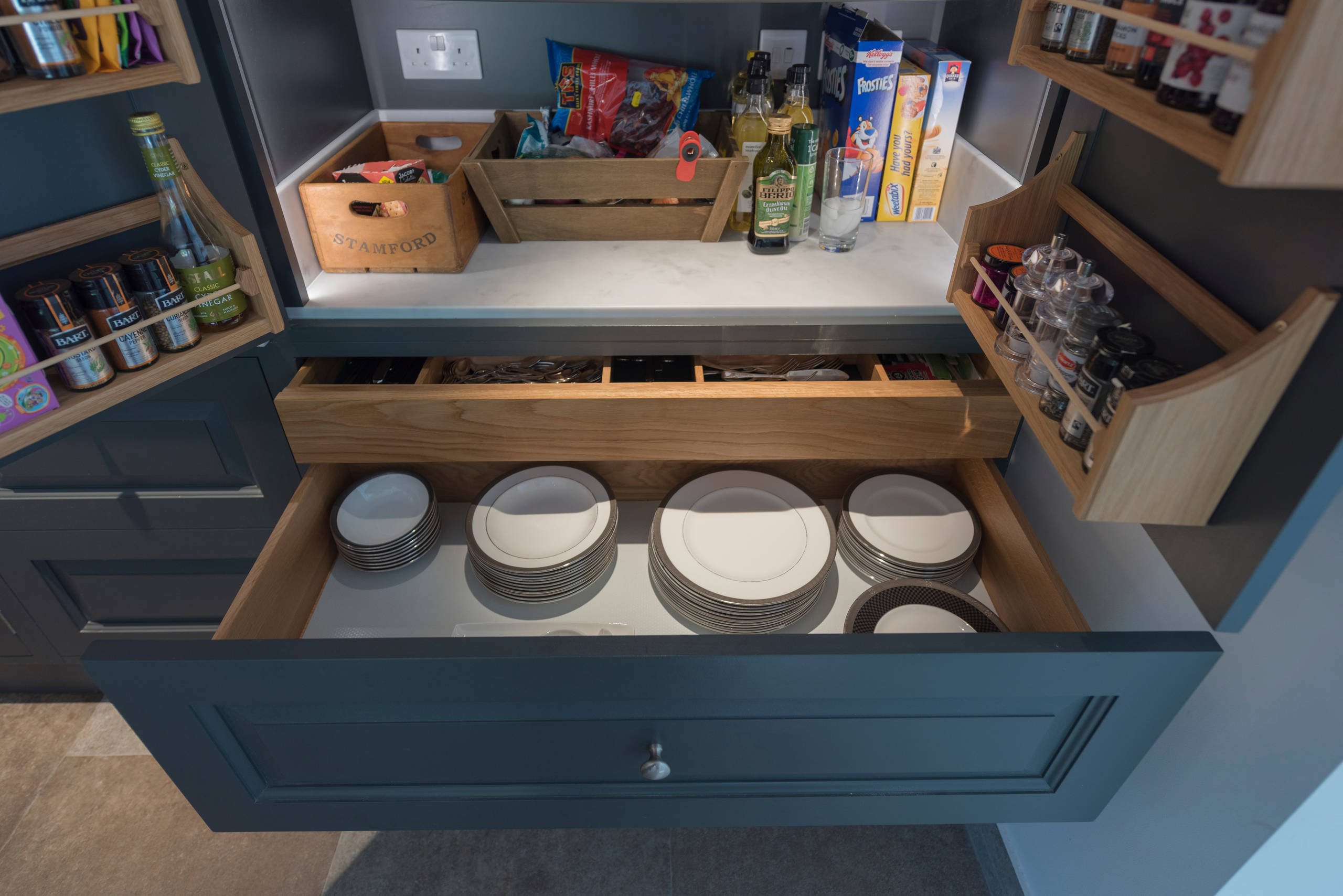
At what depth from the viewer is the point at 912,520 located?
4.36 feet

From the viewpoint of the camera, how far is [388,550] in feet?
4.17

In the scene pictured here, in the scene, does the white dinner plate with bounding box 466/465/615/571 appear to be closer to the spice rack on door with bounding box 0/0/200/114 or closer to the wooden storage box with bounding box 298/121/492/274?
the wooden storage box with bounding box 298/121/492/274

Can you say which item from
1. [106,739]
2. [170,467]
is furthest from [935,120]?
[106,739]

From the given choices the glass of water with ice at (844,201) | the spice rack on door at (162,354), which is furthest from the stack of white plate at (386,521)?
the glass of water with ice at (844,201)

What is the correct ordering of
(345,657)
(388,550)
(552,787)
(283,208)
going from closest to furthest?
(345,657) → (552,787) → (283,208) → (388,550)

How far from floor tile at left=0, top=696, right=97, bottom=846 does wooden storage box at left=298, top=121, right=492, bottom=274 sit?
4.45 ft

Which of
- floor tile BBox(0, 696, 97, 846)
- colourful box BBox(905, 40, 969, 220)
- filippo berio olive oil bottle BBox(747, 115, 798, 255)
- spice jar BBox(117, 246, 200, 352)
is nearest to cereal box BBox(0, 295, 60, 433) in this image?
spice jar BBox(117, 246, 200, 352)

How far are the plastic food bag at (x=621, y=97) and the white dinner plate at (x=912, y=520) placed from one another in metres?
0.79

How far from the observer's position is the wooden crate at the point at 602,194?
1.29m

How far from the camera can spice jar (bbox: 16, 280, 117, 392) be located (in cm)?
86

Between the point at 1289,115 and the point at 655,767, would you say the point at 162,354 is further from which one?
the point at 1289,115

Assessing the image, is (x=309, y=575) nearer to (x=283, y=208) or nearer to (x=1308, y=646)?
(x=283, y=208)

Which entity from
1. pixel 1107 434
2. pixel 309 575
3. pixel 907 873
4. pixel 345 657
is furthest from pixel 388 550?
pixel 907 873

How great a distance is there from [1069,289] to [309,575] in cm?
118
